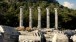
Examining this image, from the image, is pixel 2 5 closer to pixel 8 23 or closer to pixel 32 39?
pixel 8 23

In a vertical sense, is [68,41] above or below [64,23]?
above

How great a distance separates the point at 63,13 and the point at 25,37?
61.8 m

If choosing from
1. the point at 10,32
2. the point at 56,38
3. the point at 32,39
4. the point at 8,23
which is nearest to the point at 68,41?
the point at 56,38

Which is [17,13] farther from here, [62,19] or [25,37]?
[25,37]

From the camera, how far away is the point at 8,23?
6544 cm

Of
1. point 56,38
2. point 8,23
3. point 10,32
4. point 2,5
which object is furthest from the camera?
point 2,5

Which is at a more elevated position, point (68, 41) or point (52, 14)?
point (68, 41)

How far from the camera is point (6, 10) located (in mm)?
75188

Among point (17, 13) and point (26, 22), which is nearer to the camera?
point (26, 22)

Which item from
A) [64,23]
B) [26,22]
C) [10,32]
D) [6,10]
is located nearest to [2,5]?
[6,10]

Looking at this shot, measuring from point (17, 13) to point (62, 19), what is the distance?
11.1 meters

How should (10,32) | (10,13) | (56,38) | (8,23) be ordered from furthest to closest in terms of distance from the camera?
(10,13), (8,23), (10,32), (56,38)

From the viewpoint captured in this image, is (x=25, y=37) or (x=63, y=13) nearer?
(x=25, y=37)

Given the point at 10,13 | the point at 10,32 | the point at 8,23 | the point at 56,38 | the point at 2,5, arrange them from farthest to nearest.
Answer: the point at 2,5 → the point at 10,13 → the point at 8,23 → the point at 10,32 → the point at 56,38
